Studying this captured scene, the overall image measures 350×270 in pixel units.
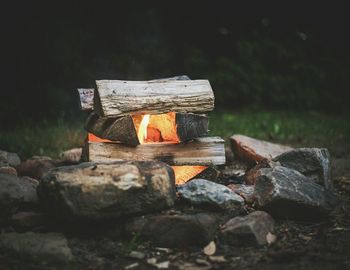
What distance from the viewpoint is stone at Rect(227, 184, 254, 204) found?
3289 millimetres

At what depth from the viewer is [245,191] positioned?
339cm

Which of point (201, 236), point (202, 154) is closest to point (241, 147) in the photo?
point (202, 154)

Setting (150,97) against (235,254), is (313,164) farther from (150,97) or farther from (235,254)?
(150,97)

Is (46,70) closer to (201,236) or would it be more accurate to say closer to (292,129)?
(292,129)

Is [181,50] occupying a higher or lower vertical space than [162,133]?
higher

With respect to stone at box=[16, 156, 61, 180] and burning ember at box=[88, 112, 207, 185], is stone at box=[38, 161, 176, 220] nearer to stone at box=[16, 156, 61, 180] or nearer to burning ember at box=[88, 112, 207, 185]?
burning ember at box=[88, 112, 207, 185]

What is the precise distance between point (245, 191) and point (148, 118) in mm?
1107

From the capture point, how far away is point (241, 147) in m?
4.60

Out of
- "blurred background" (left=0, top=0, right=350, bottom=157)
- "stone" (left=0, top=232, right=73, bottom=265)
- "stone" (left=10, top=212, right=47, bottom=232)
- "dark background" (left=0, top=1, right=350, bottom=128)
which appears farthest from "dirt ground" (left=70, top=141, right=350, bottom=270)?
"dark background" (left=0, top=1, right=350, bottom=128)

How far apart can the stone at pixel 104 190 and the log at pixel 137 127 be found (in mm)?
483

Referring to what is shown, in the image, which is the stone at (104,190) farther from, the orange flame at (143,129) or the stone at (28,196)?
the orange flame at (143,129)

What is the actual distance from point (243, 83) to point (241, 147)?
5.36 metres

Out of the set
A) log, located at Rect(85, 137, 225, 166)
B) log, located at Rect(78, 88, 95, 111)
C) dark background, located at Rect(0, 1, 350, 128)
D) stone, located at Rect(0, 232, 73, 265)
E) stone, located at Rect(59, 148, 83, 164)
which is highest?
dark background, located at Rect(0, 1, 350, 128)

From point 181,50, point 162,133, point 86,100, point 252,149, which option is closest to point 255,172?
point 252,149
